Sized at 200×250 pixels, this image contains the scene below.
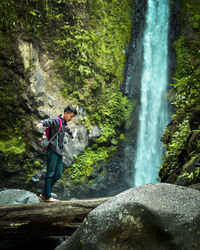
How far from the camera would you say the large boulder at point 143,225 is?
6.27ft

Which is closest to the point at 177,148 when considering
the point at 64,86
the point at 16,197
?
the point at 16,197

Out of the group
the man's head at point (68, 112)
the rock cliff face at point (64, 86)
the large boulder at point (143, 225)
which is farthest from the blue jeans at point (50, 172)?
the rock cliff face at point (64, 86)

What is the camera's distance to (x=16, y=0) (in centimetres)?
907

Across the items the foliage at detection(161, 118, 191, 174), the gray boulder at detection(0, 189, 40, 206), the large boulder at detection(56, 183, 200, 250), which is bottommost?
the gray boulder at detection(0, 189, 40, 206)

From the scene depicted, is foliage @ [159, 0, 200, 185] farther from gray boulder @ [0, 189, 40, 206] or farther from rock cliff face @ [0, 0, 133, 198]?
rock cliff face @ [0, 0, 133, 198]

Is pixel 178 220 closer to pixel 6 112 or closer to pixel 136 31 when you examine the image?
pixel 6 112

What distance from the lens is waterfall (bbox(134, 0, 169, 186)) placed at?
11.6 m

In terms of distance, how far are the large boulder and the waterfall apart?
30.5 ft

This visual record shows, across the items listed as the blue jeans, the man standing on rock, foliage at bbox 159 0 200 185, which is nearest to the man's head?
the man standing on rock

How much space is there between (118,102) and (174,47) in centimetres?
597

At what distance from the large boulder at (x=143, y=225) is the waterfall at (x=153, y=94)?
9284 mm

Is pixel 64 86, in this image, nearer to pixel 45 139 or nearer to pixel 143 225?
pixel 45 139

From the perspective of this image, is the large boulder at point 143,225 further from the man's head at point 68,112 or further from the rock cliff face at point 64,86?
the rock cliff face at point 64,86

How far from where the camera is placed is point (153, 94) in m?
13.0
